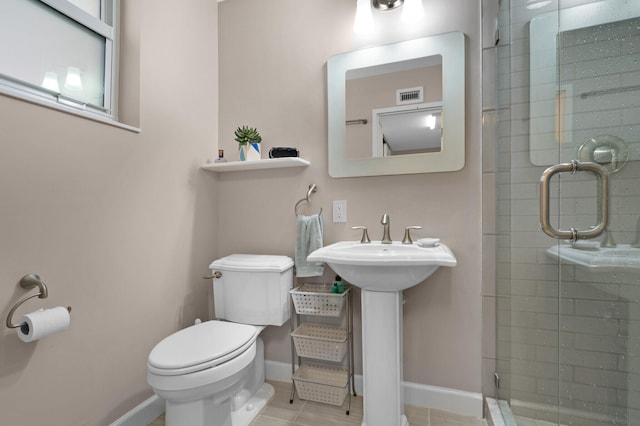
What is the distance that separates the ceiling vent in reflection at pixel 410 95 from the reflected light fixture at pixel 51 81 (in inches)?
63.3

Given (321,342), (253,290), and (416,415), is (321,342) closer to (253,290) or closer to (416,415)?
(253,290)

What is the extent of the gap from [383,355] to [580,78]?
124 cm

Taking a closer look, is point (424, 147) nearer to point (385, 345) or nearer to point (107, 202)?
point (385, 345)

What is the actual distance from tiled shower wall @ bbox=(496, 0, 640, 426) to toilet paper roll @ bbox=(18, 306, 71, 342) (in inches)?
67.9

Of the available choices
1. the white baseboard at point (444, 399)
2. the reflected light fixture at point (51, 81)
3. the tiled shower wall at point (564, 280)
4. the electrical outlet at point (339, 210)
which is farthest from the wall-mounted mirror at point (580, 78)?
the reflected light fixture at point (51, 81)

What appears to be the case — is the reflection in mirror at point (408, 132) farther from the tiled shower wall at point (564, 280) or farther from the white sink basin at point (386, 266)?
the white sink basin at point (386, 266)

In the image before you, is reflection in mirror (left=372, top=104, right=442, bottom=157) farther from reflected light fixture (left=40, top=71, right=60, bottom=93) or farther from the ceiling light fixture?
reflected light fixture (left=40, top=71, right=60, bottom=93)

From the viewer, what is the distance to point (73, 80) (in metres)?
1.39

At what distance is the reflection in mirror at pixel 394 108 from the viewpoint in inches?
62.2

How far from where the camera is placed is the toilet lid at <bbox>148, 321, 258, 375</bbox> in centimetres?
115

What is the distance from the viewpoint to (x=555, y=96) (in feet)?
3.52

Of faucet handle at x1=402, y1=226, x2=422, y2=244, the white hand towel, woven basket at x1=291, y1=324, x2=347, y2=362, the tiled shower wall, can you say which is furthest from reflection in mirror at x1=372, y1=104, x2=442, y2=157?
woven basket at x1=291, y1=324, x2=347, y2=362

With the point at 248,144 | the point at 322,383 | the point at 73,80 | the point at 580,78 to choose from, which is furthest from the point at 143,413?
the point at 580,78

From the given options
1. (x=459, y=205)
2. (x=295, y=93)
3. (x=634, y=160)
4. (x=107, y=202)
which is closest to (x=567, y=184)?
(x=634, y=160)
